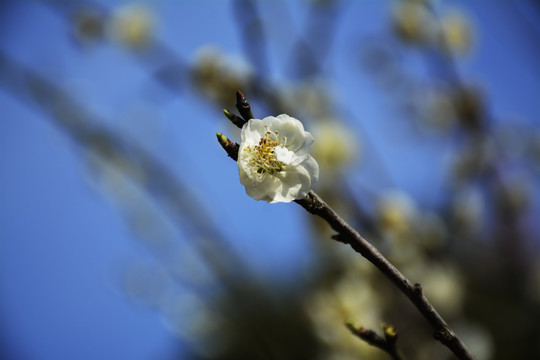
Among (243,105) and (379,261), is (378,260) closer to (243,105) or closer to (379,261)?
(379,261)

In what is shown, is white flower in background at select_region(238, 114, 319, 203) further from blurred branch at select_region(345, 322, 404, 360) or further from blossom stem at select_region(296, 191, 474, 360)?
blurred branch at select_region(345, 322, 404, 360)

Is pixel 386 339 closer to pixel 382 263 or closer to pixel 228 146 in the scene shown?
pixel 382 263

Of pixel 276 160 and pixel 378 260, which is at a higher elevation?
pixel 276 160

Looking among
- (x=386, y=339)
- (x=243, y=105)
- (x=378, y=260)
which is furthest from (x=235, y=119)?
(x=386, y=339)

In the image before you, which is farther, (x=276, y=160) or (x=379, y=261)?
(x=276, y=160)

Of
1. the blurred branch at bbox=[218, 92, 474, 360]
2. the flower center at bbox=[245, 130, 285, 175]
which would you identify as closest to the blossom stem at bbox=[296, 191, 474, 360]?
the blurred branch at bbox=[218, 92, 474, 360]

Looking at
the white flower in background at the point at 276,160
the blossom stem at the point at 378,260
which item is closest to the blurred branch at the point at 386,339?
the blossom stem at the point at 378,260

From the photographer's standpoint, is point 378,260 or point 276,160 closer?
point 378,260
